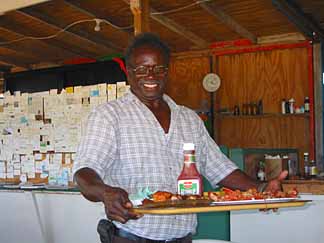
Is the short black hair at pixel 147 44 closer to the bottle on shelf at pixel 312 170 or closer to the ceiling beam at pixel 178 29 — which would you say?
the ceiling beam at pixel 178 29

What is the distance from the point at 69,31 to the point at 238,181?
17.4ft

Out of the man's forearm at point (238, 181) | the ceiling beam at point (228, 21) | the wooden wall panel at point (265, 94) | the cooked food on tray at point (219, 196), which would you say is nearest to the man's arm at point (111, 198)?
the cooked food on tray at point (219, 196)

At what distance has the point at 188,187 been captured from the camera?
5.40 ft

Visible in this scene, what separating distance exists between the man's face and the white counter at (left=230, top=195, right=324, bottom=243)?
208 centimetres

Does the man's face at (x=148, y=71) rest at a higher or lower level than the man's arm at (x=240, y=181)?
higher

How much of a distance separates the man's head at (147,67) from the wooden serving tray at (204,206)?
50 centimetres

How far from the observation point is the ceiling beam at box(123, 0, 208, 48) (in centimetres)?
607

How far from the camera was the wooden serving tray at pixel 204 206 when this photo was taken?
1.35 meters

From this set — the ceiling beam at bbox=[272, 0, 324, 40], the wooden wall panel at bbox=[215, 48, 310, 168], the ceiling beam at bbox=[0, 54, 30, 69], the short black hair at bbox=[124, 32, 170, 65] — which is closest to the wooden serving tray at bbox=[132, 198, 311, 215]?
the short black hair at bbox=[124, 32, 170, 65]

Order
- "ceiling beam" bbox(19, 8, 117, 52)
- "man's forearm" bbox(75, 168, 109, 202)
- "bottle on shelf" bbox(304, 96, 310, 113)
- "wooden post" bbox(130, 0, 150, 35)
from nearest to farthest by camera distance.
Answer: "man's forearm" bbox(75, 168, 109, 202), "wooden post" bbox(130, 0, 150, 35), "ceiling beam" bbox(19, 8, 117, 52), "bottle on shelf" bbox(304, 96, 310, 113)

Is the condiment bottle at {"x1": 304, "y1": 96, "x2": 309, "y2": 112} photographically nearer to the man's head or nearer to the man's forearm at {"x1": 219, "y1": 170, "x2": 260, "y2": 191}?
the man's forearm at {"x1": 219, "y1": 170, "x2": 260, "y2": 191}

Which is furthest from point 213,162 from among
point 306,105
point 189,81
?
point 189,81

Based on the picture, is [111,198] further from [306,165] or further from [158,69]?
[306,165]

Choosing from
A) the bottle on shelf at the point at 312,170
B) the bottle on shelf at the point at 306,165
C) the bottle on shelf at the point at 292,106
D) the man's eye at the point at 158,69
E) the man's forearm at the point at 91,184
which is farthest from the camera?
the bottle on shelf at the point at 292,106
